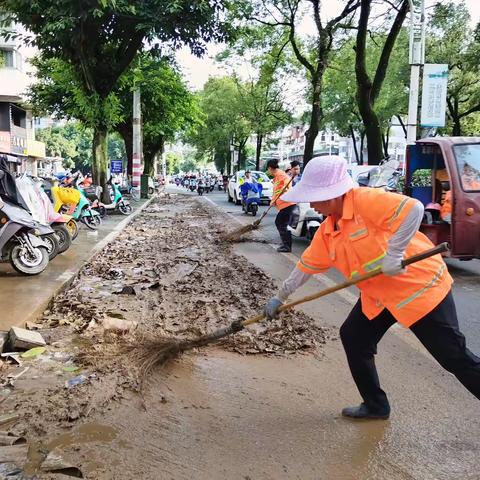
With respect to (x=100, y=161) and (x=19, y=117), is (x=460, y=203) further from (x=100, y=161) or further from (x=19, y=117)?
(x=19, y=117)

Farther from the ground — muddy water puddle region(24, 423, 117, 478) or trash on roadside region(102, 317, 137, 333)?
muddy water puddle region(24, 423, 117, 478)

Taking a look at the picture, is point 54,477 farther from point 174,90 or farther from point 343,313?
point 174,90

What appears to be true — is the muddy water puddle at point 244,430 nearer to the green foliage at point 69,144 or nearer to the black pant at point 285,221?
the black pant at point 285,221

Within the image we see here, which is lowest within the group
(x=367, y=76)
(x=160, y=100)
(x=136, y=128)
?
(x=136, y=128)

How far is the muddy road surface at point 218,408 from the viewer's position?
9.01 ft

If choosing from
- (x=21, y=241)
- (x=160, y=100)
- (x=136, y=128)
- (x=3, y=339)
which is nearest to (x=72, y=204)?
(x=21, y=241)

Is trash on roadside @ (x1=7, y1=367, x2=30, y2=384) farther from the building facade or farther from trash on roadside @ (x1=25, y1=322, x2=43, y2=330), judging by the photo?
the building facade

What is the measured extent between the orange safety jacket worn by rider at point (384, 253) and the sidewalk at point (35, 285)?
11.1 ft

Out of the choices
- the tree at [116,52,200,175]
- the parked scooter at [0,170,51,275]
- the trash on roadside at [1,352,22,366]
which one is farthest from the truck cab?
the tree at [116,52,200,175]

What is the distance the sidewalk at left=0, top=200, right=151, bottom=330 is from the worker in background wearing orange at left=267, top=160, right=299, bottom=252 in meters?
3.33

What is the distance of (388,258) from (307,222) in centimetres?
848

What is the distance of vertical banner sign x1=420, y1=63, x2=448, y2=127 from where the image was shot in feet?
45.6

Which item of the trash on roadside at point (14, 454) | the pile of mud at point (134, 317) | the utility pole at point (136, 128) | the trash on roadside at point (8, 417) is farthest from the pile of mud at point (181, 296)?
the utility pole at point (136, 128)

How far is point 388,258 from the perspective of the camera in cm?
262
